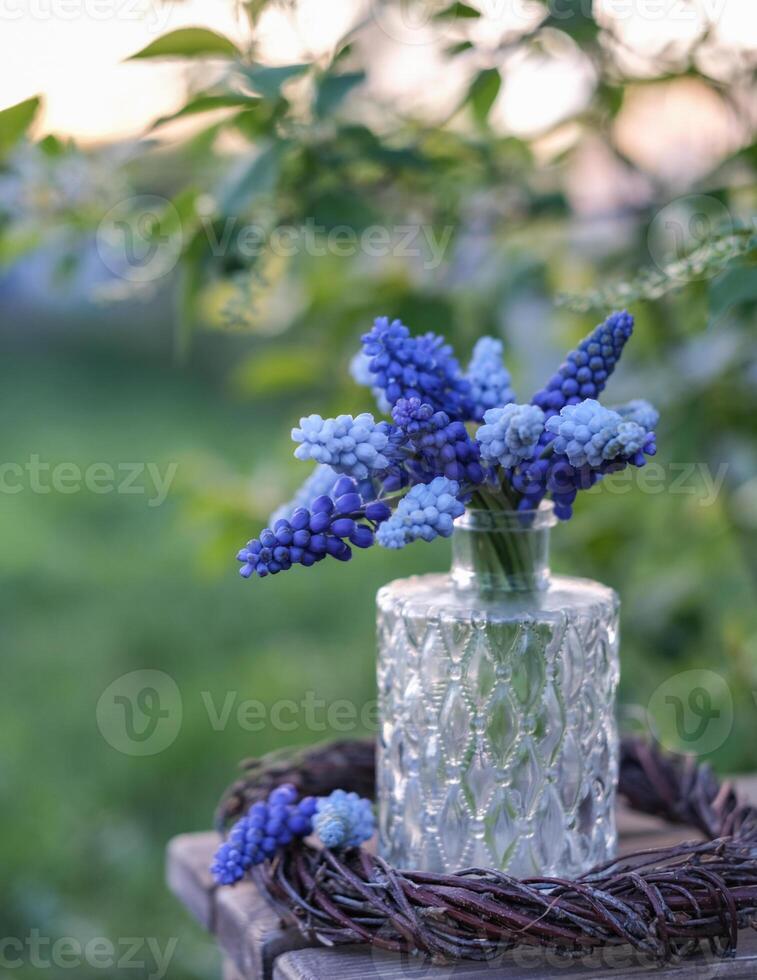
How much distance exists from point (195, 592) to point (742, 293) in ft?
9.24

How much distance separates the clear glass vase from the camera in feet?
2.76

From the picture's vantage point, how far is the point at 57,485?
4.46 m

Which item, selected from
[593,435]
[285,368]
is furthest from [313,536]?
[285,368]

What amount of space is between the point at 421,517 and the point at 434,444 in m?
0.06

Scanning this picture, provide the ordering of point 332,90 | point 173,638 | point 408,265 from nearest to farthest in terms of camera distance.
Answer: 1. point 332,90
2. point 408,265
3. point 173,638

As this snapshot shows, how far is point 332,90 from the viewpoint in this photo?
1095 millimetres

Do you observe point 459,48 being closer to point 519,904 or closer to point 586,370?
point 586,370

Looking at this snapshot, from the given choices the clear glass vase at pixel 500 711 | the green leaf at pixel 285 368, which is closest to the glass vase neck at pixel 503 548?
the clear glass vase at pixel 500 711

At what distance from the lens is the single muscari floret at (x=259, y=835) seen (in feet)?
2.77

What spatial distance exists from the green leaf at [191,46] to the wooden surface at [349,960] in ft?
2.23

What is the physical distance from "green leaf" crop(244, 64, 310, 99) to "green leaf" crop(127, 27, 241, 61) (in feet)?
0.21

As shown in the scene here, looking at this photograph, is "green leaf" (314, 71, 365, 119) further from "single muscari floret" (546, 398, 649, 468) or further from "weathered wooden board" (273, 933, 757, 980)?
"weathered wooden board" (273, 933, 757, 980)

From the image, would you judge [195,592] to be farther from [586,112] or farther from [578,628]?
[578,628]

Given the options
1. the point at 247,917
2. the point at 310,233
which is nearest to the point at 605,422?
the point at 247,917
